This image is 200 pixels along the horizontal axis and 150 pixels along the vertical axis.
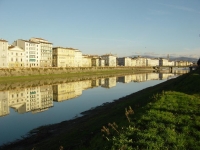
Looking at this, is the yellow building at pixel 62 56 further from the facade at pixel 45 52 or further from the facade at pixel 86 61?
the facade at pixel 86 61

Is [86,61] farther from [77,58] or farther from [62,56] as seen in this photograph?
[62,56]

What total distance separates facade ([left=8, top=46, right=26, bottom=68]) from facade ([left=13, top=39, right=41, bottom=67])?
3.05 metres

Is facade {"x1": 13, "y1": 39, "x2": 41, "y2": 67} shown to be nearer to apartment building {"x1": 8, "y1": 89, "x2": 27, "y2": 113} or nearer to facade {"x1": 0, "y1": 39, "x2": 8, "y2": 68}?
facade {"x1": 0, "y1": 39, "x2": 8, "y2": 68}

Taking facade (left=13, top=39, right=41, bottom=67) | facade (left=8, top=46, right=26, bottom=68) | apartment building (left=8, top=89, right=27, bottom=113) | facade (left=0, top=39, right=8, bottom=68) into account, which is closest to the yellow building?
facade (left=13, top=39, right=41, bottom=67)

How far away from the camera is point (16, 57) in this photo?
9281 centimetres

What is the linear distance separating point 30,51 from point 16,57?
35.3 ft

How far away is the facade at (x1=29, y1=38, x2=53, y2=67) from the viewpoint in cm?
11262

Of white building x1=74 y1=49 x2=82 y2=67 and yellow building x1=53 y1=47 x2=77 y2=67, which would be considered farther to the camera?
white building x1=74 y1=49 x2=82 y2=67

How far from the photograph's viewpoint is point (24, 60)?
97688 millimetres

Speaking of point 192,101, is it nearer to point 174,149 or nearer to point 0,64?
point 174,149

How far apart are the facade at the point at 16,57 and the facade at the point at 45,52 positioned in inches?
622

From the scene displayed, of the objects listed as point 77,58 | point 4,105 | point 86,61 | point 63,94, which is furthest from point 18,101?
point 86,61

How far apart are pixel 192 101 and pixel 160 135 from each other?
702 centimetres

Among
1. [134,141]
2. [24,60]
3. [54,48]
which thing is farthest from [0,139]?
[54,48]
